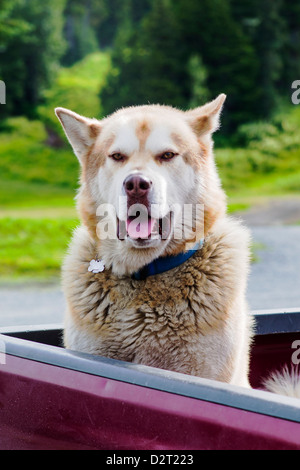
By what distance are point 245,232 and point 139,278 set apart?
0.61m

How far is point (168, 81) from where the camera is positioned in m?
22.0

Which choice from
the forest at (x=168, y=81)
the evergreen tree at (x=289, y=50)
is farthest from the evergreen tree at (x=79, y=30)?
the evergreen tree at (x=289, y=50)

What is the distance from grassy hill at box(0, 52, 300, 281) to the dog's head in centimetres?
1105

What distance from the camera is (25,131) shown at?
23656 mm

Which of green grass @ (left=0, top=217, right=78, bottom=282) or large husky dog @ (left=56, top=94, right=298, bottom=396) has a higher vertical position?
green grass @ (left=0, top=217, right=78, bottom=282)

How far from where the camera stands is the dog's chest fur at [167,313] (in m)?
2.71

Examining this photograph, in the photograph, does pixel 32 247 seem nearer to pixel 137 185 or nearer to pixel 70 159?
pixel 137 185

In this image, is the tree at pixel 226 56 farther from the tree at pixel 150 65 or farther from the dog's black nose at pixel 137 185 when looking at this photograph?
the dog's black nose at pixel 137 185

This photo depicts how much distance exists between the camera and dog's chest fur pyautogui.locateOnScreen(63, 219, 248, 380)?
8.89ft

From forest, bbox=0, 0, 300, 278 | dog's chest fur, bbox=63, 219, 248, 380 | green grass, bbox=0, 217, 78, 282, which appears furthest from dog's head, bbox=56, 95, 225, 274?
forest, bbox=0, 0, 300, 278

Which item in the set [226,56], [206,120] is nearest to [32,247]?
[206,120]

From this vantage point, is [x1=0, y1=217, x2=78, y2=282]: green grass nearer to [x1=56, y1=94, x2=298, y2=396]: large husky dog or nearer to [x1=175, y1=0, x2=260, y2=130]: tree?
[x1=56, y1=94, x2=298, y2=396]: large husky dog

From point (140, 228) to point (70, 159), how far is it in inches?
777
